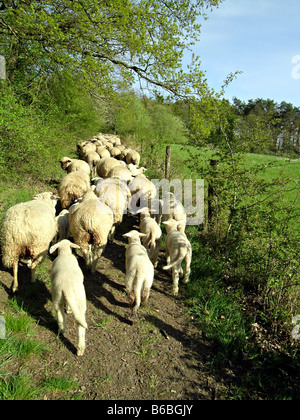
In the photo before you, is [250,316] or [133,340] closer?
[133,340]

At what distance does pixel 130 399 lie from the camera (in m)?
2.78

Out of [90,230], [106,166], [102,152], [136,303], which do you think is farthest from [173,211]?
[102,152]

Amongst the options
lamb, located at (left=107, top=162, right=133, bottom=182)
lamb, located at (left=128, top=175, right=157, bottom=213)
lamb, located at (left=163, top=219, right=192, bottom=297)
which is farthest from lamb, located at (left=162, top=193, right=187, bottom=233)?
lamb, located at (left=107, top=162, right=133, bottom=182)

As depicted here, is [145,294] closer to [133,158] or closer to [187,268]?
[187,268]

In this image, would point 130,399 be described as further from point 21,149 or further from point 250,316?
point 21,149

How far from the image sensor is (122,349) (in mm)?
3428

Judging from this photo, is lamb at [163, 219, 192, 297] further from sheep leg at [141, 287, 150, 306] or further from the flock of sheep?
sheep leg at [141, 287, 150, 306]

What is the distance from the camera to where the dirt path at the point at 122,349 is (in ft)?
9.53

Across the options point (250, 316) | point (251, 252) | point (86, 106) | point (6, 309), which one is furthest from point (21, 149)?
point (86, 106)

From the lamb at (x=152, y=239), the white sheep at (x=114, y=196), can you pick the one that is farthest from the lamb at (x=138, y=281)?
the white sheep at (x=114, y=196)

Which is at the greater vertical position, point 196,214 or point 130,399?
point 196,214

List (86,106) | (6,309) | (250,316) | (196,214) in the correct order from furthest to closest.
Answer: (86,106)
(196,214)
(250,316)
(6,309)

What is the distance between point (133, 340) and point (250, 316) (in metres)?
2.04

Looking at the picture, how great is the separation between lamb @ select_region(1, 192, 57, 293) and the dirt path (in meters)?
0.39
